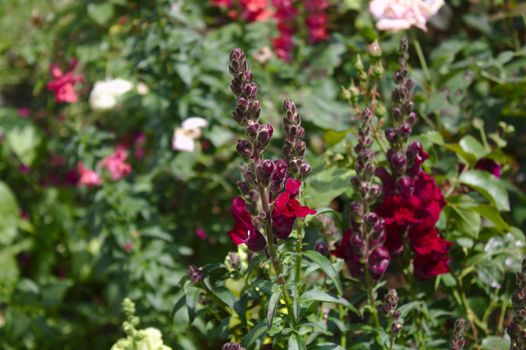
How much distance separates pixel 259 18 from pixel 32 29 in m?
1.81

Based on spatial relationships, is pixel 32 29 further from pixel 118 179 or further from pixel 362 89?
pixel 362 89

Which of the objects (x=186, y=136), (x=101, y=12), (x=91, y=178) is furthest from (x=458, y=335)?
(x=101, y=12)

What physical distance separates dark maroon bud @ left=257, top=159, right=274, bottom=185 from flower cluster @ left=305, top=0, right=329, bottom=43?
190 centimetres

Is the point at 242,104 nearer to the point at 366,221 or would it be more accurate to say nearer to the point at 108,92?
the point at 366,221

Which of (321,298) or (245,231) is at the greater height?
(245,231)

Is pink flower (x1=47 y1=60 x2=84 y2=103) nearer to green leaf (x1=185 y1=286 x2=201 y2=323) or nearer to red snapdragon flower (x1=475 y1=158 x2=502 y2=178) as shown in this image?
green leaf (x1=185 y1=286 x2=201 y2=323)

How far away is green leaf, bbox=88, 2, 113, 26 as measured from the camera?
3.01 m

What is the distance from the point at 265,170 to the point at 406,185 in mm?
464

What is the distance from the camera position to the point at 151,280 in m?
2.50

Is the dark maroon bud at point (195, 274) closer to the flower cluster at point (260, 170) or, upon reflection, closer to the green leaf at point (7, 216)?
the flower cluster at point (260, 170)

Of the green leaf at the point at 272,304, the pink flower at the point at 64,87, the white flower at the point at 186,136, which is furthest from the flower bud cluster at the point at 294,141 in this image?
the pink flower at the point at 64,87

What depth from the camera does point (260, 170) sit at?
4.15 feet

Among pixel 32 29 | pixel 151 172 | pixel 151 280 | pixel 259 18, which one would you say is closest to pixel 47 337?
pixel 151 280

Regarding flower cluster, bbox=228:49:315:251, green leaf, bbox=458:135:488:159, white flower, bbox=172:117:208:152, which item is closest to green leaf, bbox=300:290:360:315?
flower cluster, bbox=228:49:315:251
